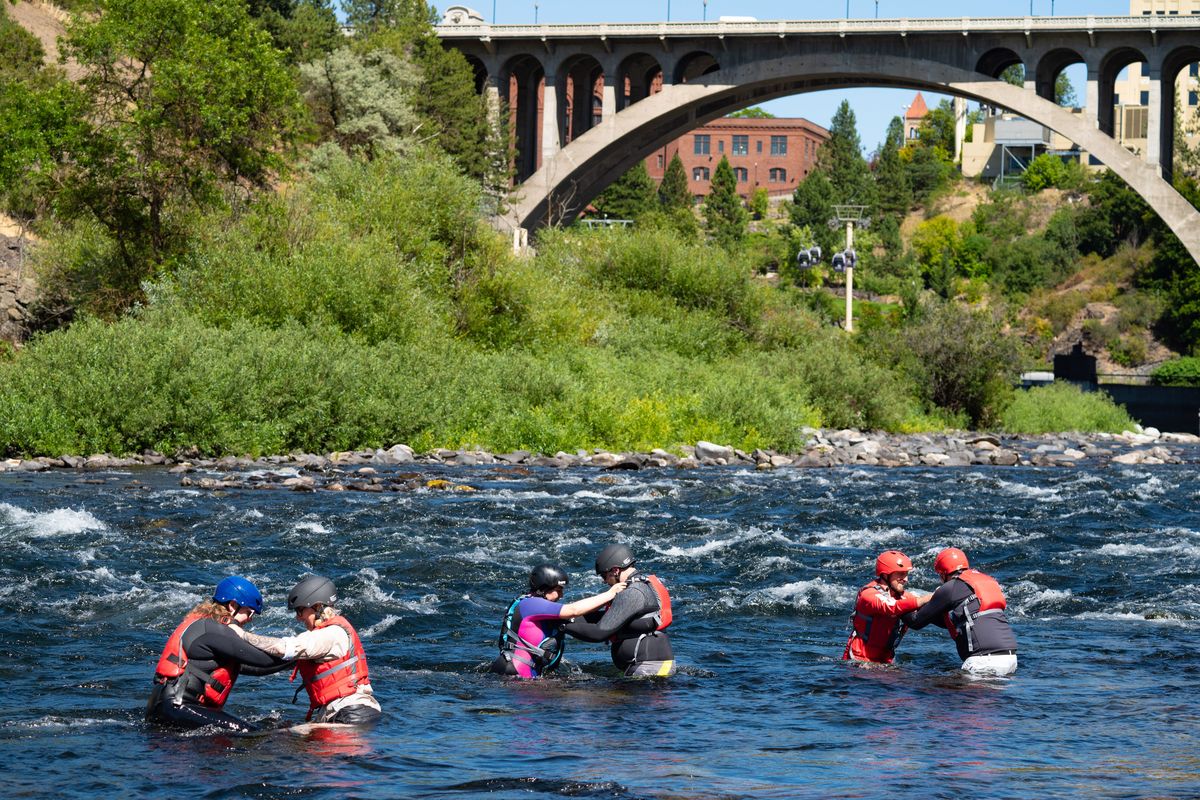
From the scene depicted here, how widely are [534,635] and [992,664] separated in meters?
3.78

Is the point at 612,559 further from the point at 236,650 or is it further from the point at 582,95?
the point at 582,95

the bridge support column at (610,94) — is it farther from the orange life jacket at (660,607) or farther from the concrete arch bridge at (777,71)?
the orange life jacket at (660,607)

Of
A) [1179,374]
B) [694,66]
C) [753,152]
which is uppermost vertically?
[753,152]

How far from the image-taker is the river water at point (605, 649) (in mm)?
9844

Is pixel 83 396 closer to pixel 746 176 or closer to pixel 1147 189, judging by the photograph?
pixel 1147 189

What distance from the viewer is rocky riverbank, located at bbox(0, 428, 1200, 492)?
83.9 ft

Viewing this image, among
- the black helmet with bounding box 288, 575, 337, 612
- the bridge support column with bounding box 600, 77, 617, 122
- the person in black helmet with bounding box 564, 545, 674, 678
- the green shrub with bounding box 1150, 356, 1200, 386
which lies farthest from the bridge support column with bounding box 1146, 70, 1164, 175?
the black helmet with bounding box 288, 575, 337, 612

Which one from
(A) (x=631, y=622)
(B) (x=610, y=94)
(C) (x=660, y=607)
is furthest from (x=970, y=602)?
(B) (x=610, y=94)

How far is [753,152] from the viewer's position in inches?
5512

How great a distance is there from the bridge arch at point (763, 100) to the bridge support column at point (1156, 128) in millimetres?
500

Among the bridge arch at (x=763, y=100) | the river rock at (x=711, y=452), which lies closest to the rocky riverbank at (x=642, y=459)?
the river rock at (x=711, y=452)

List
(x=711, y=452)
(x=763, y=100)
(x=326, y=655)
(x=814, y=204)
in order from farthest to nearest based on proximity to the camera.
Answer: (x=814, y=204) → (x=763, y=100) → (x=711, y=452) → (x=326, y=655)

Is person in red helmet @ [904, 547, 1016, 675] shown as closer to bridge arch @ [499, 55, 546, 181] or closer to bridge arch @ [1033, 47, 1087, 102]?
bridge arch @ [1033, 47, 1087, 102]

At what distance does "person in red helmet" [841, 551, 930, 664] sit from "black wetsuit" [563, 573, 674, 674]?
171 cm
